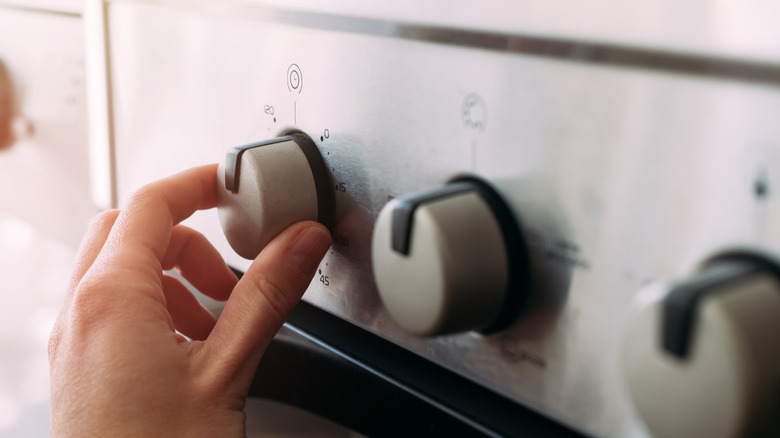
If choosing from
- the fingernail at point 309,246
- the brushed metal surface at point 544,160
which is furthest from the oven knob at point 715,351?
the fingernail at point 309,246

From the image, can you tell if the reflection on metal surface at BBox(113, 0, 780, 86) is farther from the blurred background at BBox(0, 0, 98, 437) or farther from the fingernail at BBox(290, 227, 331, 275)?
the blurred background at BBox(0, 0, 98, 437)

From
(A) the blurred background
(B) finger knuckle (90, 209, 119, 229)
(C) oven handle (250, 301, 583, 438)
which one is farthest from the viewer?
(A) the blurred background

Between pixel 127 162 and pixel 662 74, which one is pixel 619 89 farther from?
pixel 127 162

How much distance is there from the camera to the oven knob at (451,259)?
231 mm

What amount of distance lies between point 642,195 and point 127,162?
1.32ft

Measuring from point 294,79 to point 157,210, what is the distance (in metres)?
0.11

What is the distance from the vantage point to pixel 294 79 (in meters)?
0.33

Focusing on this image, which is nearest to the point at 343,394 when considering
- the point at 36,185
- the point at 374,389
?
the point at 374,389

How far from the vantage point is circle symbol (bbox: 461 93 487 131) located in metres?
0.25

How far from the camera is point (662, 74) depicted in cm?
20

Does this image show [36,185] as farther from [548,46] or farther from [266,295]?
[548,46]

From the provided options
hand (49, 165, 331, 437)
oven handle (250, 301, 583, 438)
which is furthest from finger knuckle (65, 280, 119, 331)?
oven handle (250, 301, 583, 438)

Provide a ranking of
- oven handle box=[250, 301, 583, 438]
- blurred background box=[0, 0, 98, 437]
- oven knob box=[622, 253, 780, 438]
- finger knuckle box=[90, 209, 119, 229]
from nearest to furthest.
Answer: oven knob box=[622, 253, 780, 438], oven handle box=[250, 301, 583, 438], finger knuckle box=[90, 209, 119, 229], blurred background box=[0, 0, 98, 437]

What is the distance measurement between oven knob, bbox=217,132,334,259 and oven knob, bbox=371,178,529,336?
0.25 feet
